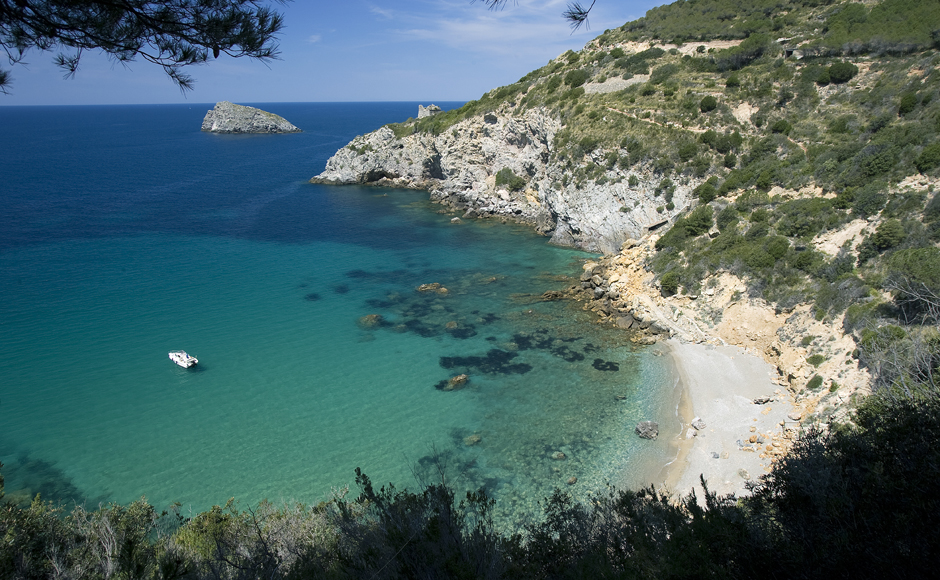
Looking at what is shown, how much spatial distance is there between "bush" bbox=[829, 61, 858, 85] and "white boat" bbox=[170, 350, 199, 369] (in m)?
49.2

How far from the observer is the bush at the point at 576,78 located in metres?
48.0

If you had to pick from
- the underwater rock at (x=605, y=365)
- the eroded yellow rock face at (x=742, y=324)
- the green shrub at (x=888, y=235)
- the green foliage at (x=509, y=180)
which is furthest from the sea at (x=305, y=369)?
the green shrub at (x=888, y=235)

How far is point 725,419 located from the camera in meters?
19.1

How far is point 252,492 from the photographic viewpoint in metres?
16.5

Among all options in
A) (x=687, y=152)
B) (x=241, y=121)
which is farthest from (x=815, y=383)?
(x=241, y=121)

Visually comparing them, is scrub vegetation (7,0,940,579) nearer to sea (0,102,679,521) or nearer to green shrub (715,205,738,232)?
green shrub (715,205,738,232)

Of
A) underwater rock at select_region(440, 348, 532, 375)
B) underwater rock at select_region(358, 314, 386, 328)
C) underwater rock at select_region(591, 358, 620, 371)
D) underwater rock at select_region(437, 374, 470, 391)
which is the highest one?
underwater rock at select_region(358, 314, 386, 328)

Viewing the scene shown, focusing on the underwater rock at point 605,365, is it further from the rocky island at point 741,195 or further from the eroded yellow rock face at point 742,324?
the rocky island at point 741,195

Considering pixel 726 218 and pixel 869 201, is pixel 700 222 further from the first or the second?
pixel 869 201

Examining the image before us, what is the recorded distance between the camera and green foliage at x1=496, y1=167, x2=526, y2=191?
52.1 metres

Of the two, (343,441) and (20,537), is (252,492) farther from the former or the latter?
(20,537)

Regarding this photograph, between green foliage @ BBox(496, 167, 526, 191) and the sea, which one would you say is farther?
green foliage @ BBox(496, 167, 526, 191)

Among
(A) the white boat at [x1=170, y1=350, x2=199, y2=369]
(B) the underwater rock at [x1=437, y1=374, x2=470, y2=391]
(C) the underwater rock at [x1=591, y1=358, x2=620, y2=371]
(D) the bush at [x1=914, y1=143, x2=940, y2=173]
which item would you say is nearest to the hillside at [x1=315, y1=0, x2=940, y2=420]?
(D) the bush at [x1=914, y1=143, x2=940, y2=173]

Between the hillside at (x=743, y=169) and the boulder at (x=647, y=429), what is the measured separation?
604cm
